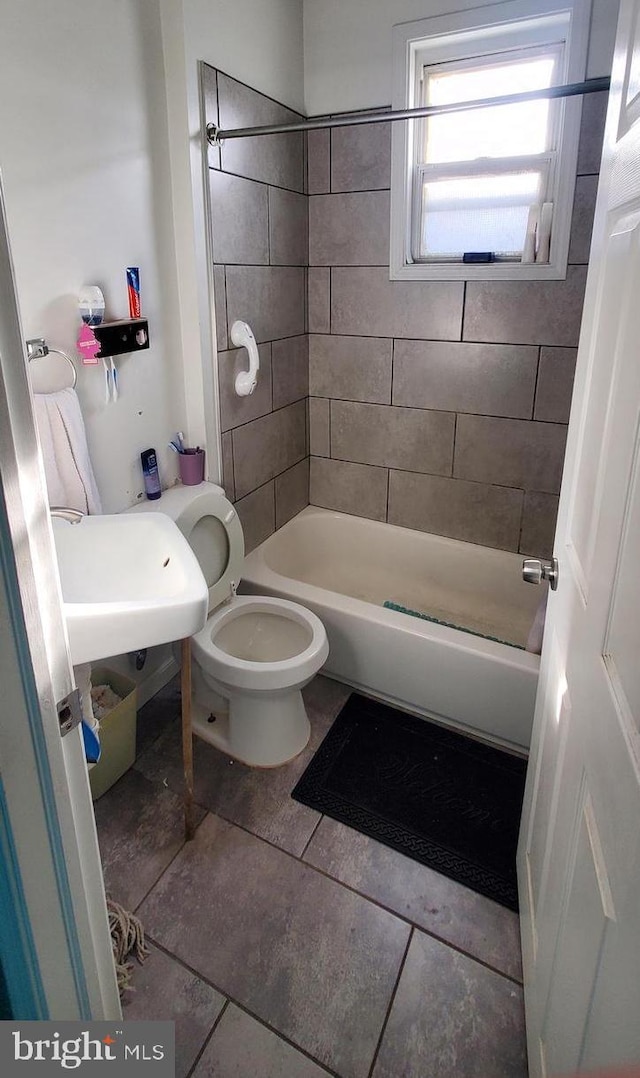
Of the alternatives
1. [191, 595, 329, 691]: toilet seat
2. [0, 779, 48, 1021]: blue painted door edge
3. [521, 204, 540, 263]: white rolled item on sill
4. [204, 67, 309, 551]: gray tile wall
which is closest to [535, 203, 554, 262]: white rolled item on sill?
[521, 204, 540, 263]: white rolled item on sill

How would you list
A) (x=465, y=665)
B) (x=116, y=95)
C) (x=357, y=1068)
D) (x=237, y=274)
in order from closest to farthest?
1. (x=357, y=1068)
2. (x=116, y=95)
3. (x=465, y=665)
4. (x=237, y=274)

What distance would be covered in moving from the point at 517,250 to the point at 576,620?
1744mm

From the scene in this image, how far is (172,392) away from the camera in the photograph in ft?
6.83

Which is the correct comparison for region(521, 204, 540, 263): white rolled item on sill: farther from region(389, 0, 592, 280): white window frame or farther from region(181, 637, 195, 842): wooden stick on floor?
region(181, 637, 195, 842): wooden stick on floor

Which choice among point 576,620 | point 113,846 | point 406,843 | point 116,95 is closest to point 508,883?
point 406,843

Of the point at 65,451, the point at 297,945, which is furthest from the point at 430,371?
the point at 297,945

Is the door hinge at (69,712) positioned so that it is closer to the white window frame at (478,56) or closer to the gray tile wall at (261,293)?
the gray tile wall at (261,293)

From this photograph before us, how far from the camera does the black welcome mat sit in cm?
166

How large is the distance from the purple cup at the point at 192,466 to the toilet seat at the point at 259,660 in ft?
1.48

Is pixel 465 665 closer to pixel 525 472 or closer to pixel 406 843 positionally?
pixel 406 843

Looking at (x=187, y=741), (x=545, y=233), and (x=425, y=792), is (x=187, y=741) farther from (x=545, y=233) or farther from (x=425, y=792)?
(x=545, y=233)

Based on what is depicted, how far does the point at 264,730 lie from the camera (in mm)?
1937

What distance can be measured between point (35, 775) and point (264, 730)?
124 centimetres

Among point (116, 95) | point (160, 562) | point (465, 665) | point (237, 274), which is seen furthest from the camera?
point (237, 274)
